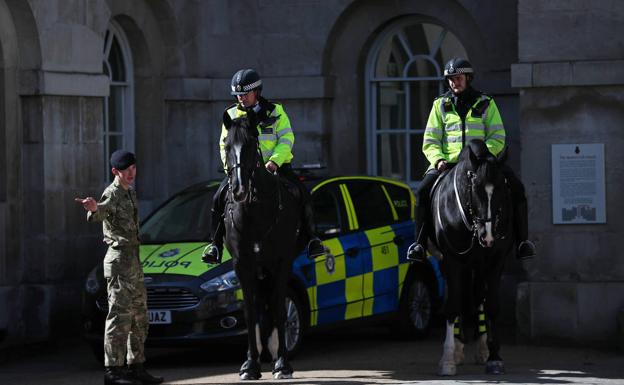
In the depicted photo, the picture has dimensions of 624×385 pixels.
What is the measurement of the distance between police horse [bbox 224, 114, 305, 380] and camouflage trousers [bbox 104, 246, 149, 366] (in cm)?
80

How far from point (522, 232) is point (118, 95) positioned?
732 cm

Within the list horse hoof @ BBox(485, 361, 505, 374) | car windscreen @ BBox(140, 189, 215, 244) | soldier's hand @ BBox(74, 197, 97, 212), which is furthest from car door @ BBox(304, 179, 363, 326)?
soldier's hand @ BBox(74, 197, 97, 212)

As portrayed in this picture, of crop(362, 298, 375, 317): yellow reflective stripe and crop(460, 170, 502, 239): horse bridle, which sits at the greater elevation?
crop(460, 170, 502, 239): horse bridle

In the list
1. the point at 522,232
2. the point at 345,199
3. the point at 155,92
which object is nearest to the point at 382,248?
the point at 345,199

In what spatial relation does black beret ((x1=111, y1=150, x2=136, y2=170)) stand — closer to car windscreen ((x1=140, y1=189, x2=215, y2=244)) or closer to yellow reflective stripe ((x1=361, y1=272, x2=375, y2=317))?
car windscreen ((x1=140, y1=189, x2=215, y2=244))

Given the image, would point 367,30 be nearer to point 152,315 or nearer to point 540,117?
point 540,117

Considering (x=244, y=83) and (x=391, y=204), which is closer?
(x=244, y=83)

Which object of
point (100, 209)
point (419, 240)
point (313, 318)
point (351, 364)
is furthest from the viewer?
point (313, 318)

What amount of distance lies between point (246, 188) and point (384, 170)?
8.25m

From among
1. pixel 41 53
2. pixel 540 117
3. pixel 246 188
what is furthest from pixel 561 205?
pixel 41 53

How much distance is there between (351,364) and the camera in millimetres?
13891

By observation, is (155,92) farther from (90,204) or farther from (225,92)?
(90,204)

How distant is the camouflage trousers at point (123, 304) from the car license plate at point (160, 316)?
1392 mm

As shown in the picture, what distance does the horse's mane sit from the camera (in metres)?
11.8
